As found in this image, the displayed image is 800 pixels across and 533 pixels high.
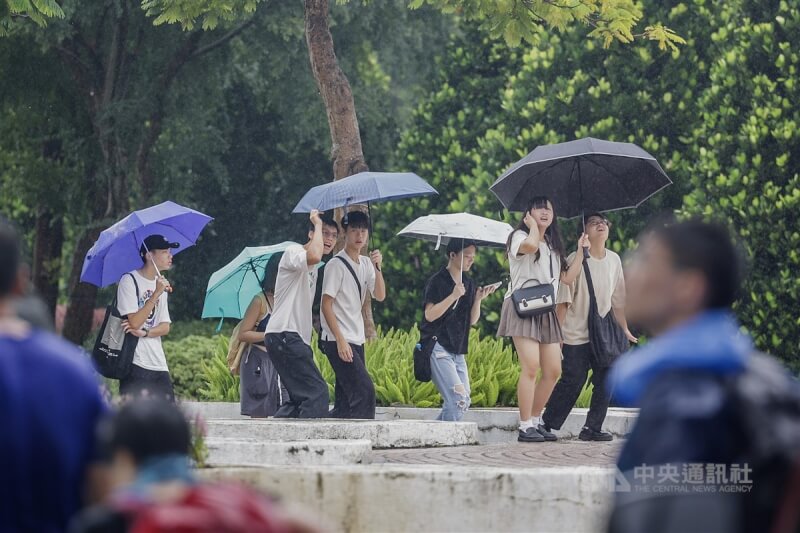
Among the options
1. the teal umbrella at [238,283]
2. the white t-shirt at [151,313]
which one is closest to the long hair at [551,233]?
the teal umbrella at [238,283]

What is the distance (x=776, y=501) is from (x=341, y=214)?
1187cm

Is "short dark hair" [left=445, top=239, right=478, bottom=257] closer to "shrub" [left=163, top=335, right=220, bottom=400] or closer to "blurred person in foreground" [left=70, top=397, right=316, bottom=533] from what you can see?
"shrub" [left=163, top=335, right=220, bottom=400]

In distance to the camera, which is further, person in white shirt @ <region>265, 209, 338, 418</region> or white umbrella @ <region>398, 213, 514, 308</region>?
white umbrella @ <region>398, 213, 514, 308</region>

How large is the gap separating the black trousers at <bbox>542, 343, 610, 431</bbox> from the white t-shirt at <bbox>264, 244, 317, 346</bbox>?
6.71 ft

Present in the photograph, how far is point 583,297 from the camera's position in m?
11.3

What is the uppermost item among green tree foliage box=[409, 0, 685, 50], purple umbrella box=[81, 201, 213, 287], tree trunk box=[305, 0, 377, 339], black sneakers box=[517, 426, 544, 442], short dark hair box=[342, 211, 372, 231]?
green tree foliage box=[409, 0, 685, 50]

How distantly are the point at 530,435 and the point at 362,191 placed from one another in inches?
94.3

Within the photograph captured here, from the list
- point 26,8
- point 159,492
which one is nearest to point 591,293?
point 26,8

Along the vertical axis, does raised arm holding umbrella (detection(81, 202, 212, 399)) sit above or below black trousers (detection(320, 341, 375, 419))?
above

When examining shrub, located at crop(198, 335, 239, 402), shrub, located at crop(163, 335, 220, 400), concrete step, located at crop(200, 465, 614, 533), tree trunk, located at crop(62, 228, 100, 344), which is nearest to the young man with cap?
concrete step, located at crop(200, 465, 614, 533)

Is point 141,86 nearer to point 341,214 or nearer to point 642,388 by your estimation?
point 341,214

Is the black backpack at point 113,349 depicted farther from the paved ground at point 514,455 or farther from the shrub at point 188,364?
the shrub at point 188,364

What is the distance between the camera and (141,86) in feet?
70.1

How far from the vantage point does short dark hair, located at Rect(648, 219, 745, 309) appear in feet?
11.9
